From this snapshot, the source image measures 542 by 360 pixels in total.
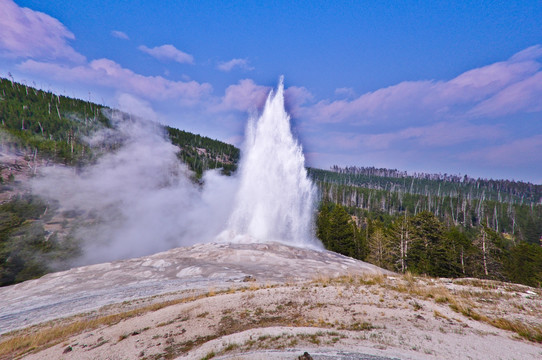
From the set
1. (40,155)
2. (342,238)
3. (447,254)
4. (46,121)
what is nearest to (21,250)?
(342,238)

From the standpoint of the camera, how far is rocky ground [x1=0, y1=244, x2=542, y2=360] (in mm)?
6512

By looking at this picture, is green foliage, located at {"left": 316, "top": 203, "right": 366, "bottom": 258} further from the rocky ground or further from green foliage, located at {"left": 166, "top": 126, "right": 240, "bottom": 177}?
green foliage, located at {"left": 166, "top": 126, "right": 240, "bottom": 177}

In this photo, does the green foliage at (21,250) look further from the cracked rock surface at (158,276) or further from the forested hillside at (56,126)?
the forested hillside at (56,126)

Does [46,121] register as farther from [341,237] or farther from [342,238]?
[342,238]

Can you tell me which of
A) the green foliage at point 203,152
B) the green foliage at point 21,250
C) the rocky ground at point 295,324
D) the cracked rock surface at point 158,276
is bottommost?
the green foliage at point 21,250

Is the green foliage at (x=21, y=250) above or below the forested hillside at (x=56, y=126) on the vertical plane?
below

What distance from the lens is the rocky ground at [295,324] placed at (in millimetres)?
6512

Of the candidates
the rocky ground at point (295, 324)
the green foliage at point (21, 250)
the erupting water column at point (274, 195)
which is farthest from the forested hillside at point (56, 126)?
the rocky ground at point (295, 324)

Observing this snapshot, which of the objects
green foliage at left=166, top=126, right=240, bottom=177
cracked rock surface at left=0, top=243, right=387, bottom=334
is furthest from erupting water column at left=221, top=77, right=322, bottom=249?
green foliage at left=166, top=126, right=240, bottom=177

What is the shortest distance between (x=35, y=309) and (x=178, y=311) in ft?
50.5

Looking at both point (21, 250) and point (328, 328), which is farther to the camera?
point (21, 250)

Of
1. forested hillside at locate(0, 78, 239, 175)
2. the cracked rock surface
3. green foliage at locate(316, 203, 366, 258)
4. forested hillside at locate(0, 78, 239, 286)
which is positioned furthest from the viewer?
forested hillside at locate(0, 78, 239, 175)

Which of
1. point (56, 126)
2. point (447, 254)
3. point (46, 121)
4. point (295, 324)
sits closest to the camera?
point (295, 324)

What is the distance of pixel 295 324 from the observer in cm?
846
